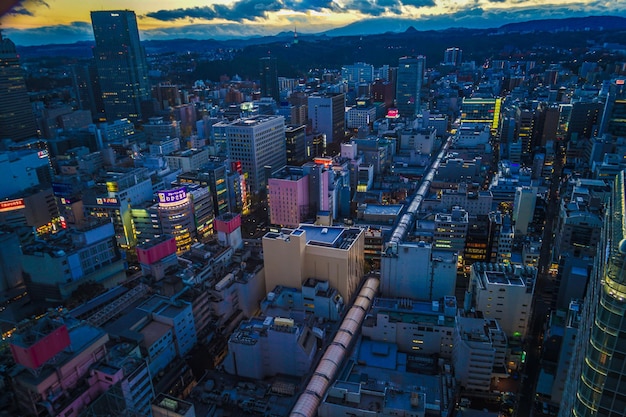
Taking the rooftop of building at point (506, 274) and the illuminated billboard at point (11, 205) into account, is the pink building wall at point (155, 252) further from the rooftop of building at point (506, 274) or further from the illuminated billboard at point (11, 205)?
the rooftop of building at point (506, 274)

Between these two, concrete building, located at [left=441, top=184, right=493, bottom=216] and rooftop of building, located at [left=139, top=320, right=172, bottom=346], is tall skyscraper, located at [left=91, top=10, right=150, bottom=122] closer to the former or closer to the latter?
concrete building, located at [left=441, top=184, right=493, bottom=216]

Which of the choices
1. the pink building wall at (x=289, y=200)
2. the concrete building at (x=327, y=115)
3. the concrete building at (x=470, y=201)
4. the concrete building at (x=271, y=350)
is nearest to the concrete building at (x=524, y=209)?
the concrete building at (x=470, y=201)

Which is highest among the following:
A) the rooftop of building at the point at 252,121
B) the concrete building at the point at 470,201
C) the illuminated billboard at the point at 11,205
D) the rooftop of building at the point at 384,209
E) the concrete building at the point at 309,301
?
the rooftop of building at the point at 252,121

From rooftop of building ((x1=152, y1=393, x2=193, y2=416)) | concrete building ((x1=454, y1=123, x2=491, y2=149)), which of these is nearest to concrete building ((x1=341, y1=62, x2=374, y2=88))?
concrete building ((x1=454, y1=123, x2=491, y2=149))

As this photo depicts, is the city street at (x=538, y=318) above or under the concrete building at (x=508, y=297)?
under

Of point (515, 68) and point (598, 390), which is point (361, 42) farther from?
point (598, 390)

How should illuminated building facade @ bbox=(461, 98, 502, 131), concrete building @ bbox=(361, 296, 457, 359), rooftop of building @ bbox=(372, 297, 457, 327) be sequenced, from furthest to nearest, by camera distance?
illuminated building facade @ bbox=(461, 98, 502, 131) < rooftop of building @ bbox=(372, 297, 457, 327) < concrete building @ bbox=(361, 296, 457, 359)

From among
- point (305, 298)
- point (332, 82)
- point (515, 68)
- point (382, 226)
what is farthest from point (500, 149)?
point (515, 68)
